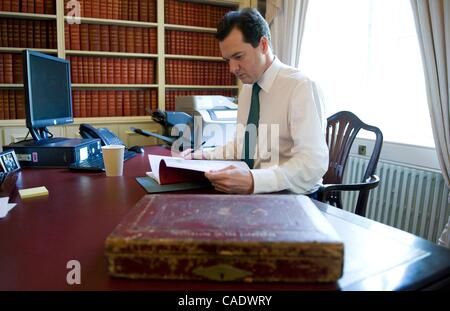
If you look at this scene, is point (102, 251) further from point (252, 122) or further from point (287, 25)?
point (287, 25)

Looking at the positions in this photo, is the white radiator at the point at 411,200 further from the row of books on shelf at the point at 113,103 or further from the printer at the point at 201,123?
the row of books on shelf at the point at 113,103

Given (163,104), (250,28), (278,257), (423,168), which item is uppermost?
(250,28)

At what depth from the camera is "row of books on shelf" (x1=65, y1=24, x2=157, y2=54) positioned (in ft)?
8.90

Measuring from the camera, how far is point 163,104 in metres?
3.07

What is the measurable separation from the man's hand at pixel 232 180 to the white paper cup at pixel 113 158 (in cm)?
40

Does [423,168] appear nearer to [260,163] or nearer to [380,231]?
[260,163]

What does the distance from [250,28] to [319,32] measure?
166 cm

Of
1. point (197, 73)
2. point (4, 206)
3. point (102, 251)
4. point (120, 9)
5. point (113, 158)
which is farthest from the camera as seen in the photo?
point (197, 73)

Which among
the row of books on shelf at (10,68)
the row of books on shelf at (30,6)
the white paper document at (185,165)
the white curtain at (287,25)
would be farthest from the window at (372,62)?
the row of books on shelf at (10,68)

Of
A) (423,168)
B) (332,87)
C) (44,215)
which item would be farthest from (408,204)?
(44,215)

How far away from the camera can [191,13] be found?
3121 millimetres

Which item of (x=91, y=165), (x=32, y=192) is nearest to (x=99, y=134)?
(x=91, y=165)

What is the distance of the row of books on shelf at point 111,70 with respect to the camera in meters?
2.79

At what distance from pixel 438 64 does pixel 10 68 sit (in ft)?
9.20
